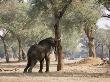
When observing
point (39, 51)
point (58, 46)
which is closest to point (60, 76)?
point (39, 51)

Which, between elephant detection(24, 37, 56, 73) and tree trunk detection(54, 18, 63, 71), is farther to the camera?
tree trunk detection(54, 18, 63, 71)

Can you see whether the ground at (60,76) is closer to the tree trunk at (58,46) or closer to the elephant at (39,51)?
the tree trunk at (58,46)

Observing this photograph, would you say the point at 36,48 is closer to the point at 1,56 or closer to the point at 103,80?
the point at 103,80

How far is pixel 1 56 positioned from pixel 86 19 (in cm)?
10299

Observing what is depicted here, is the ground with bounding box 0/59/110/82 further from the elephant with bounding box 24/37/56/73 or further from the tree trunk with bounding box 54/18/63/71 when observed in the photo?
the elephant with bounding box 24/37/56/73

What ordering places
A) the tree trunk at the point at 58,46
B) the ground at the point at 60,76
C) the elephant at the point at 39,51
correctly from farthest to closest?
1. the tree trunk at the point at 58,46
2. the elephant at the point at 39,51
3. the ground at the point at 60,76

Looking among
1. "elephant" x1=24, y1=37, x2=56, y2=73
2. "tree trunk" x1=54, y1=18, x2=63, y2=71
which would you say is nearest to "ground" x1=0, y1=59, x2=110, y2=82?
"tree trunk" x1=54, y1=18, x2=63, y2=71

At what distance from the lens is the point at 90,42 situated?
5178 centimetres

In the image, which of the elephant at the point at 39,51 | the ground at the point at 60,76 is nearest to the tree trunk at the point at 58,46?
the ground at the point at 60,76

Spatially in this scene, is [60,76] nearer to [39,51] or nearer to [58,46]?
[39,51]

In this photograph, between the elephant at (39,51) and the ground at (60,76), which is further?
the elephant at (39,51)

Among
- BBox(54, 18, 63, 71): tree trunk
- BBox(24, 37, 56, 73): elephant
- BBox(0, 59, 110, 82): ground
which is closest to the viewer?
BBox(0, 59, 110, 82): ground

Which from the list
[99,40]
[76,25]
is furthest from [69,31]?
[99,40]

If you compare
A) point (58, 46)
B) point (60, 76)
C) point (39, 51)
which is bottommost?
point (60, 76)
